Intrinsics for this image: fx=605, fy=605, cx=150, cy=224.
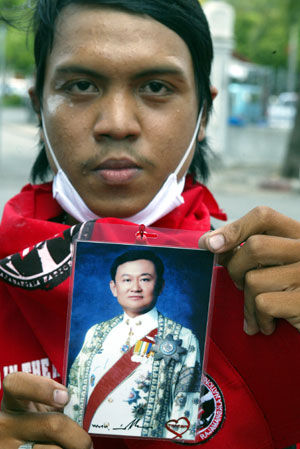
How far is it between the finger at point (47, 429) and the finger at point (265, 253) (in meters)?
0.47

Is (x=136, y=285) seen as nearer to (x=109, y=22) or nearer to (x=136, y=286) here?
(x=136, y=286)

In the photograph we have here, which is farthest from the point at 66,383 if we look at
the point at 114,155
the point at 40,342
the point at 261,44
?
the point at 261,44

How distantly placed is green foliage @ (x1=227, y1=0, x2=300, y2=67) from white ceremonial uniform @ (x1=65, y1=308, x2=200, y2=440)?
16078 millimetres

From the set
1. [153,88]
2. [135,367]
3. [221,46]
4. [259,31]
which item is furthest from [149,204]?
[259,31]

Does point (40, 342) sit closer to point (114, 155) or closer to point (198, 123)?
point (114, 155)

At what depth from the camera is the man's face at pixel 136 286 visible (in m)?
1.24

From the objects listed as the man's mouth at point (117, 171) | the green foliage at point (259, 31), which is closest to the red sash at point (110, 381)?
the man's mouth at point (117, 171)

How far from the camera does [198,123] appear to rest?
181 centimetres

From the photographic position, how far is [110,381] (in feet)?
4.08

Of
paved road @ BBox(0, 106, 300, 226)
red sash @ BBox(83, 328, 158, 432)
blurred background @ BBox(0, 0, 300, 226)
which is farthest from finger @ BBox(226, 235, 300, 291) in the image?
paved road @ BBox(0, 106, 300, 226)

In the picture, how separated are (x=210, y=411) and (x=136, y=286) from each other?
36cm

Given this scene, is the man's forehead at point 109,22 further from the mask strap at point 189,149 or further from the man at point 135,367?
the man at point 135,367

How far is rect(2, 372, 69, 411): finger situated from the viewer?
1200 mm

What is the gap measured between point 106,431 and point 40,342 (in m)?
→ 0.34
